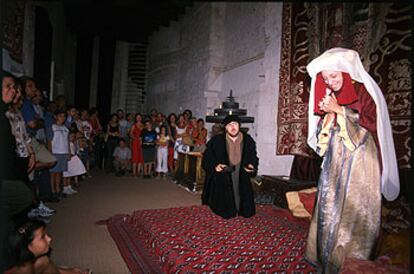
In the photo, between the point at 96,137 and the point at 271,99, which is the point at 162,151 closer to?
the point at 96,137

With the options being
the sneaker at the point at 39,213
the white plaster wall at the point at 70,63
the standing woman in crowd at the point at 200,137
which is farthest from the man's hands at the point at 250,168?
the white plaster wall at the point at 70,63

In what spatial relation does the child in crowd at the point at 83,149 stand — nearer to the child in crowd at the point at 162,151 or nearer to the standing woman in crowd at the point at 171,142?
the child in crowd at the point at 162,151

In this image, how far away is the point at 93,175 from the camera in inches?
317

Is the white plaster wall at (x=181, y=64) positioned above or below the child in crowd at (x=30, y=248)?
above

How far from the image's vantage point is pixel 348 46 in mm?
4031

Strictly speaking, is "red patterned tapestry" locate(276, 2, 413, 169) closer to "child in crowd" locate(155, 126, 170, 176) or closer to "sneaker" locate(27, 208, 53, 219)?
"child in crowd" locate(155, 126, 170, 176)

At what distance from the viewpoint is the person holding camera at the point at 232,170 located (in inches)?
145

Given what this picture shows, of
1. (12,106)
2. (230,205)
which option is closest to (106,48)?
(12,106)

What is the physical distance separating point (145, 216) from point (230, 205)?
1.11 m

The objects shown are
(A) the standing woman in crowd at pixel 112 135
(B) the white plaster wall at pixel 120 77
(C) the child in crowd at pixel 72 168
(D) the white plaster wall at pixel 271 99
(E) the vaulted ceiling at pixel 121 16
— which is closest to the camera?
(C) the child in crowd at pixel 72 168

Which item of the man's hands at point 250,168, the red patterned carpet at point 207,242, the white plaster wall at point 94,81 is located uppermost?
the white plaster wall at point 94,81

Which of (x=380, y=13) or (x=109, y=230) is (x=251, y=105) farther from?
(x=109, y=230)

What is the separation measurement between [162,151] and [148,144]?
0.44 meters

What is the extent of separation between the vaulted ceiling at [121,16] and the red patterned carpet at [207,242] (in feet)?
26.8
